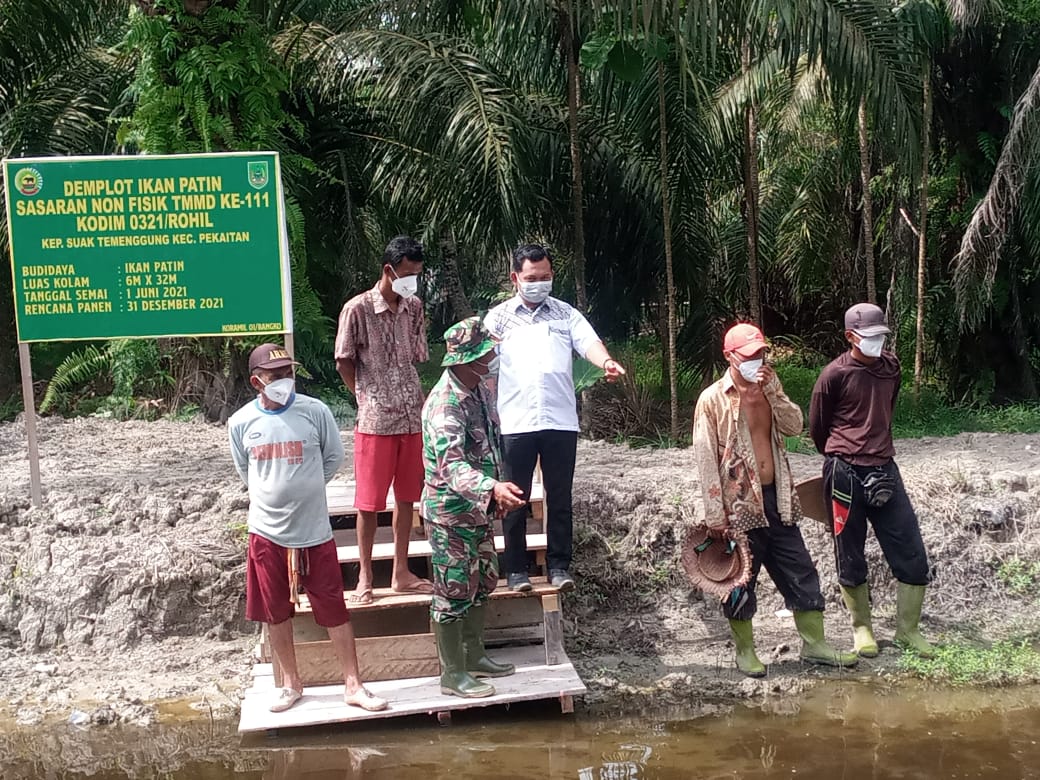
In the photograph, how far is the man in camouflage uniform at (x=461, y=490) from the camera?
500 centimetres

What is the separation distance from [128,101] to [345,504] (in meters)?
5.58

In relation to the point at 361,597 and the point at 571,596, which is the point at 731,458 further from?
the point at 361,597

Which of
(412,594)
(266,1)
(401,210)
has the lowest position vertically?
(412,594)

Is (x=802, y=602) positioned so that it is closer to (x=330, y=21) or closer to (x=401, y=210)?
(x=401, y=210)

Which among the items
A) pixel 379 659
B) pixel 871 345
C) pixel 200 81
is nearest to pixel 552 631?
pixel 379 659

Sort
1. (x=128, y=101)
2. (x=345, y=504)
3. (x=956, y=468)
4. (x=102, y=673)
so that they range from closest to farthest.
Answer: (x=102, y=673) < (x=345, y=504) < (x=956, y=468) < (x=128, y=101)

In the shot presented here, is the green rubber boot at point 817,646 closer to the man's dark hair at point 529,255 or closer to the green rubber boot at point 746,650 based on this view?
the green rubber boot at point 746,650

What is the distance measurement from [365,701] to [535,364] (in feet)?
5.88

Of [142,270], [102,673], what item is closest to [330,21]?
[142,270]

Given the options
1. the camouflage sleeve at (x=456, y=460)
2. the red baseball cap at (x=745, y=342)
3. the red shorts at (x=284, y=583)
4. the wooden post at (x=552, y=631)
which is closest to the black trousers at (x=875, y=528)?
the red baseball cap at (x=745, y=342)

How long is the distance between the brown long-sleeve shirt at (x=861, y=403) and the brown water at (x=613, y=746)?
1213 millimetres

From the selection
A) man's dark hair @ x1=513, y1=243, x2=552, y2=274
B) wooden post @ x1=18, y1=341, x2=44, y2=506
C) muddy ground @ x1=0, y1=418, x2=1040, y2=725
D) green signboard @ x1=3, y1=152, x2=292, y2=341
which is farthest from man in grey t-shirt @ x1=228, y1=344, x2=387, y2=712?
wooden post @ x1=18, y1=341, x2=44, y2=506

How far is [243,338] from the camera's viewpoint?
31.4ft

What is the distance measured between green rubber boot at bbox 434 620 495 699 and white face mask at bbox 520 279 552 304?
162 centimetres
